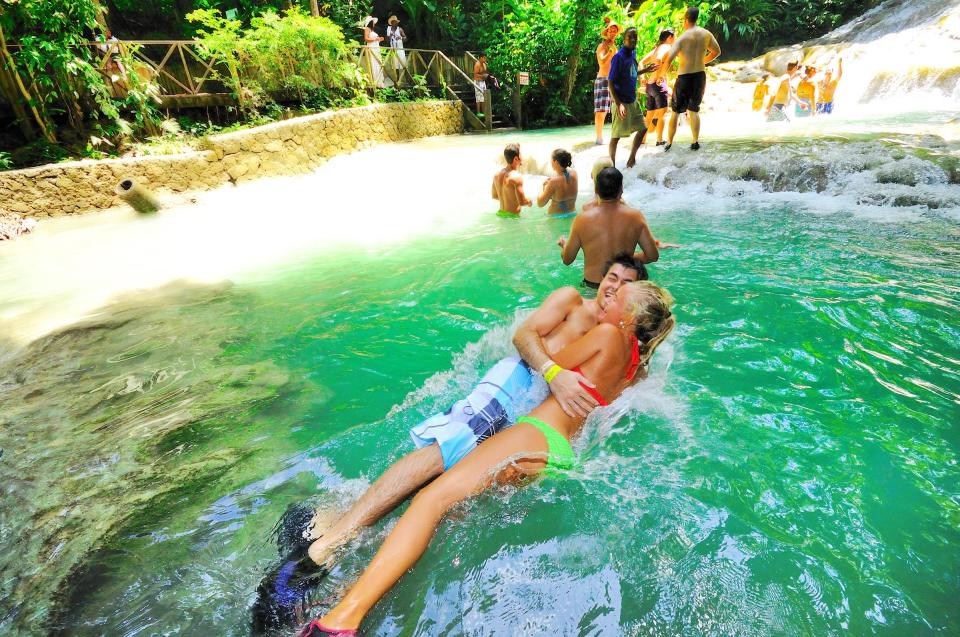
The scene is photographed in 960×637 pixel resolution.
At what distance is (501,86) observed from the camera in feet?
56.4

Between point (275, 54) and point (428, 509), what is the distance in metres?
12.9

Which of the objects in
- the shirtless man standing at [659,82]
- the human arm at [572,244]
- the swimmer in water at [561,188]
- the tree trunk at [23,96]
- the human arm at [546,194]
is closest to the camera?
the human arm at [572,244]

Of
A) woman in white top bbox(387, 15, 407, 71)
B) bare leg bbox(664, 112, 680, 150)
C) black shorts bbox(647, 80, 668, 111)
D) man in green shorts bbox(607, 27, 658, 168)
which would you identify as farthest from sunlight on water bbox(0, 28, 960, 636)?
woman in white top bbox(387, 15, 407, 71)

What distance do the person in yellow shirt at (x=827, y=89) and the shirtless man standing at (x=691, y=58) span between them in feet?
27.9

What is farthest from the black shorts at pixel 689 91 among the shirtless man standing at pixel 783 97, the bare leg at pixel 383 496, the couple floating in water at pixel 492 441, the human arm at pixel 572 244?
the shirtless man standing at pixel 783 97

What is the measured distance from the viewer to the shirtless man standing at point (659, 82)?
807 centimetres

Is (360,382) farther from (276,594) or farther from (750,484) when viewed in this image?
(750,484)

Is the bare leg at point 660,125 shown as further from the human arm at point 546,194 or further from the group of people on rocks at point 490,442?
the group of people on rocks at point 490,442

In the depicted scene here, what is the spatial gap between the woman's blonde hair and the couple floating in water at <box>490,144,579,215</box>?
413 centimetres

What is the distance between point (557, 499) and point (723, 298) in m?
2.69

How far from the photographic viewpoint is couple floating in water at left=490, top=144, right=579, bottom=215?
6.29 meters

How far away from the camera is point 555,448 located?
81.7 inches

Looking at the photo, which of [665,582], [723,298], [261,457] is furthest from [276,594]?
[723,298]

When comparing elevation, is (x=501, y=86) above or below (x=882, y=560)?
above
